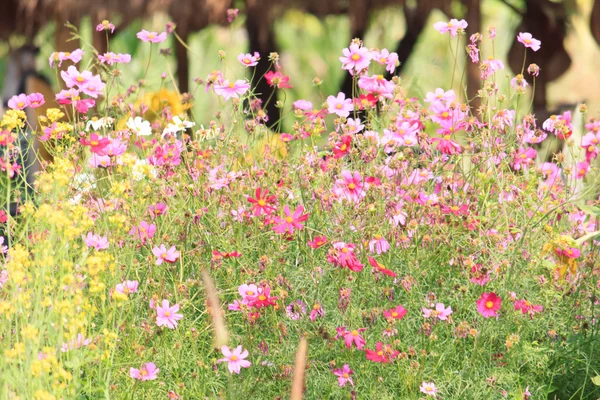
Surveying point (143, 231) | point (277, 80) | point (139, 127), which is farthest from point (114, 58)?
point (143, 231)

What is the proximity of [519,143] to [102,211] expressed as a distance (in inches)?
48.2

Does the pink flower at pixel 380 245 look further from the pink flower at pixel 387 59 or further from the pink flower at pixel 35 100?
the pink flower at pixel 35 100

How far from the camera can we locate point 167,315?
2156 mm

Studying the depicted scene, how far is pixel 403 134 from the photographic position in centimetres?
255

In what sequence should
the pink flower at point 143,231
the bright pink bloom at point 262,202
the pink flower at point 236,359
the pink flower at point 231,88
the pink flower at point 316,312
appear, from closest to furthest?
1. the pink flower at point 236,359
2. the pink flower at point 316,312
3. the bright pink bloom at point 262,202
4. the pink flower at point 143,231
5. the pink flower at point 231,88

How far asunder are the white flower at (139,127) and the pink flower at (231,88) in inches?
13.5

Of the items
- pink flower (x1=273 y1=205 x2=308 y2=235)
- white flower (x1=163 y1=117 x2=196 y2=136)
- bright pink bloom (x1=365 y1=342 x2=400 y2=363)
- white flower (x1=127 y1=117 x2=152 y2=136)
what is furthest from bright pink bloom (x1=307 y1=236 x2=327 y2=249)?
white flower (x1=127 y1=117 x2=152 y2=136)

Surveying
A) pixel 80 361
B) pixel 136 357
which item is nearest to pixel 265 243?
pixel 136 357

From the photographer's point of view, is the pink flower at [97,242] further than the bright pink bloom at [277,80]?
No

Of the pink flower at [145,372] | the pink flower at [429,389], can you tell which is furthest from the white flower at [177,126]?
the pink flower at [429,389]

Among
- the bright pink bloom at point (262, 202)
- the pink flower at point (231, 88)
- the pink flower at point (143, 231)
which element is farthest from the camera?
the pink flower at point (231, 88)

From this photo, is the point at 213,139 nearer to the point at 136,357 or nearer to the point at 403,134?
the point at 403,134

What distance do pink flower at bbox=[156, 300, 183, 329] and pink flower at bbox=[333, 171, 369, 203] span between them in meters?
0.55

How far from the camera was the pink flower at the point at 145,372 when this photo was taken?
2.10 meters
